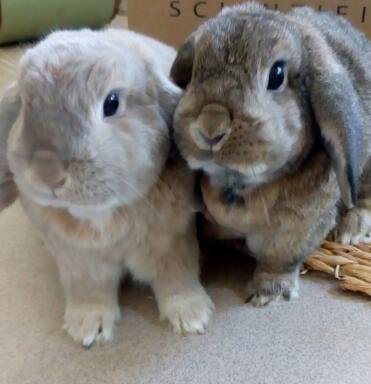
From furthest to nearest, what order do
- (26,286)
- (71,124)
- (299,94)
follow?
(26,286) < (299,94) < (71,124)

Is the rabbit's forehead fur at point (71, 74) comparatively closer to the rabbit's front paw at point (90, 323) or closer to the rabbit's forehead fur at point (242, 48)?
the rabbit's forehead fur at point (242, 48)

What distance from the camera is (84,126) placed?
1.02 meters

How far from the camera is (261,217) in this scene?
1.23 m

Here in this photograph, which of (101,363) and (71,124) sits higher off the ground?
(71,124)

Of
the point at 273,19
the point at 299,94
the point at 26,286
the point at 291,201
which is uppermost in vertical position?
the point at 273,19

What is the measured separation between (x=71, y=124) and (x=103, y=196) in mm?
128

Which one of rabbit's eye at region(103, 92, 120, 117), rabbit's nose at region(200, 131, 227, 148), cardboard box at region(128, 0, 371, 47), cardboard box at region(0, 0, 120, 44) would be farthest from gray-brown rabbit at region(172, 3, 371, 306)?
cardboard box at region(0, 0, 120, 44)

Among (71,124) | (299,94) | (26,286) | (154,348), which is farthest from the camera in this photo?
(26,286)

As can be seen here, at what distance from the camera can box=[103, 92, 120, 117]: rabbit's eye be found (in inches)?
41.8

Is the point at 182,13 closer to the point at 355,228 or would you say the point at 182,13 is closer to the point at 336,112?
the point at 355,228

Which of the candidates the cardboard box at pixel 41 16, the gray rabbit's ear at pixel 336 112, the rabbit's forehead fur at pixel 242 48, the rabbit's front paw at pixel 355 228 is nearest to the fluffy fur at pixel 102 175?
the rabbit's forehead fur at pixel 242 48

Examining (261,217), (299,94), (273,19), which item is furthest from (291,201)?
(273,19)

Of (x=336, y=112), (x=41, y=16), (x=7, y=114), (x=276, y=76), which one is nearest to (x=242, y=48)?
(x=276, y=76)

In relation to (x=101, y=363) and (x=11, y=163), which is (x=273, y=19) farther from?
(x=101, y=363)
